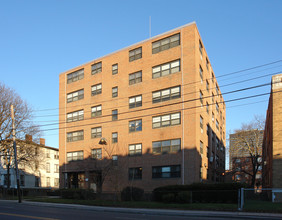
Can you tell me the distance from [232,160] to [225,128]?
8208mm

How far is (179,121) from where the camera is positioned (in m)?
31.3

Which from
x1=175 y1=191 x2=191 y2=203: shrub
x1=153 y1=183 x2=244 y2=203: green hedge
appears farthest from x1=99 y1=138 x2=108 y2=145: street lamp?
x1=175 y1=191 x2=191 y2=203: shrub

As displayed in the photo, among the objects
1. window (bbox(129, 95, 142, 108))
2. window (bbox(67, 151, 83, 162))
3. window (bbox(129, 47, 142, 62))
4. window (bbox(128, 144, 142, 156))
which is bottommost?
window (bbox(67, 151, 83, 162))

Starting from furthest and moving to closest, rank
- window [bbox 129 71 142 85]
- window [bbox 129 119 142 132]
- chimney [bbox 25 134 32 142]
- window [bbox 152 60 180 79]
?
1. chimney [bbox 25 134 32 142]
2. window [bbox 129 71 142 85]
3. window [bbox 129 119 142 132]
4. window [bbox 152 60 180 79]

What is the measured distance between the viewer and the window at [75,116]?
41.2 metres

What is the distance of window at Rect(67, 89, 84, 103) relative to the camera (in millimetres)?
42031

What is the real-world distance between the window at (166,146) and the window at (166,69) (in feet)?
26.4

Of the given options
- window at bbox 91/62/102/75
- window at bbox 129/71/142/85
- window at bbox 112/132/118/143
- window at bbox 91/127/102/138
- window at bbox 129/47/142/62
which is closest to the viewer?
window at bbox 129/71/142/85

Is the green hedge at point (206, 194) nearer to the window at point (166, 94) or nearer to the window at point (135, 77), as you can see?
the window at point (166, 94)

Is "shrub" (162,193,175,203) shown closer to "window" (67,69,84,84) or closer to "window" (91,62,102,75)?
"window" (91,62,102,75)

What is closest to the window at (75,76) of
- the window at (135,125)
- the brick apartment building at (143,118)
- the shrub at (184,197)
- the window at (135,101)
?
the brick apartment building at (143,118)

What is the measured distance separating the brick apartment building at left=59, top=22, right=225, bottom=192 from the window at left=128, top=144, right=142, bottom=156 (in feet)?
0.40

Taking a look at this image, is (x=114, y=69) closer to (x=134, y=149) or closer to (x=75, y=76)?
(x=75, y=76)

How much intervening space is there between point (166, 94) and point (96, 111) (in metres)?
11.5
